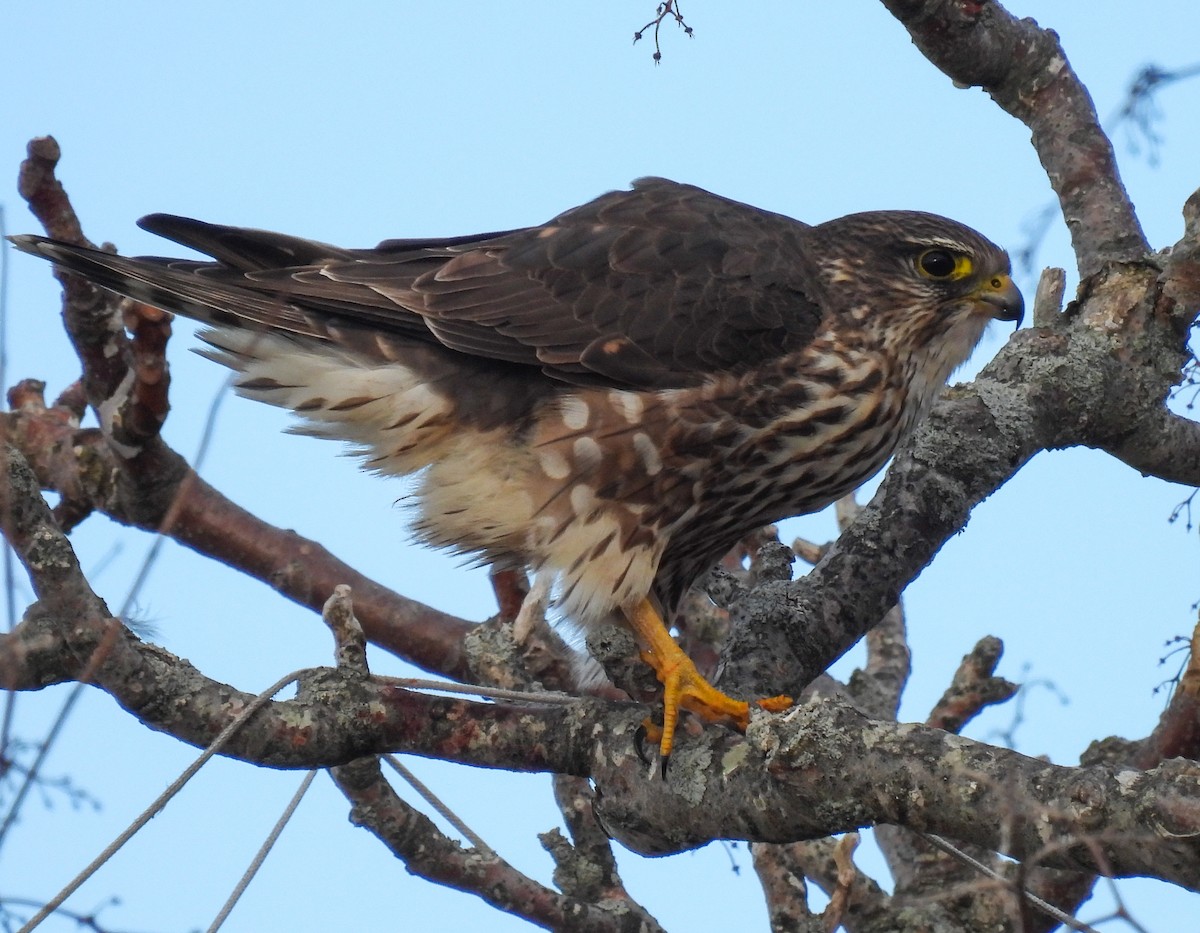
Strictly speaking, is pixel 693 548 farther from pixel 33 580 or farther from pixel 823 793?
pixel 33 580

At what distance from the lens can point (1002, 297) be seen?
12.3ft

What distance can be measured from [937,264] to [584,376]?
41.9 inches

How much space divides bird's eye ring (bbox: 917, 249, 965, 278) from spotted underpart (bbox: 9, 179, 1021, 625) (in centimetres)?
17

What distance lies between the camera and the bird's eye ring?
3781 millimetres

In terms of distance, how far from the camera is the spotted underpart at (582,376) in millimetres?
3402

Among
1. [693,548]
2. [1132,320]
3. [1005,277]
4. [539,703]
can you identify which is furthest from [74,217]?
[1132,320]

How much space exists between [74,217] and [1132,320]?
2693 millimetres

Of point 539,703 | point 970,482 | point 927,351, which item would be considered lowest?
point 539,703

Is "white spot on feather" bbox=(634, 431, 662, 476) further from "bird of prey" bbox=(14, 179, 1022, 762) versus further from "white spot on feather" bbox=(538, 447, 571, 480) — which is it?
"white spot on feather" bbox=(538, 447, 571, 480)

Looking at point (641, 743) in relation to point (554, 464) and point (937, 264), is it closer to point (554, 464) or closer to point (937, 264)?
point (554, 464)

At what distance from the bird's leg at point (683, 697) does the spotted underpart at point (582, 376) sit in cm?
22

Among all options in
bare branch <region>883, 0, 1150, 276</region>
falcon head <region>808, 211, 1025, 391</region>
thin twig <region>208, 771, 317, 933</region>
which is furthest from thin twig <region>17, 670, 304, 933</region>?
bare branch <region>883, 0, 1150, 276</region>

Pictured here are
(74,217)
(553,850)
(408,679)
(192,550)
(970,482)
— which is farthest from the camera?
(192,550)

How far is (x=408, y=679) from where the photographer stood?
2633 mm
